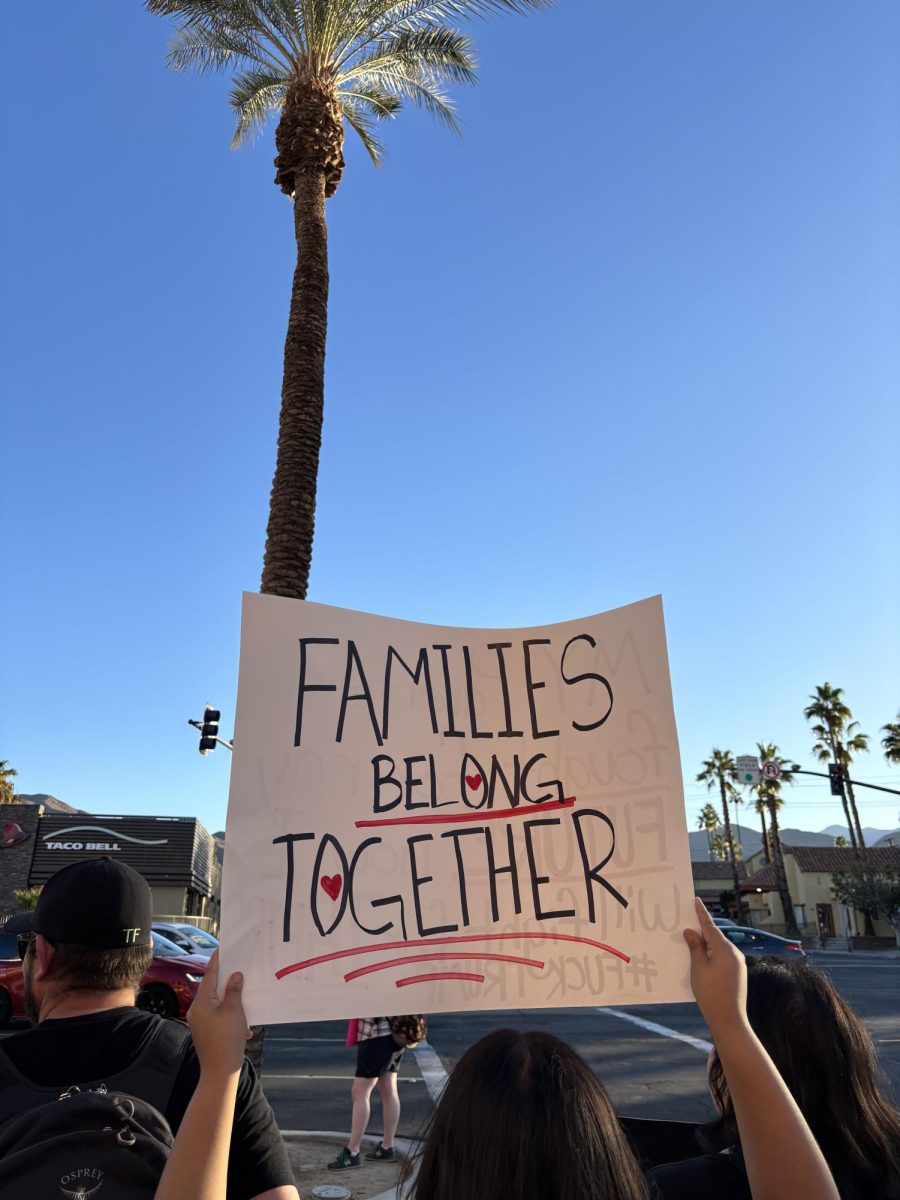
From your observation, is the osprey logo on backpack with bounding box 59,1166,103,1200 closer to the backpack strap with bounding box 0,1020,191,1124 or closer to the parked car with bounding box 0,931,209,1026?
the backpack strap with bounding box 0,1020,191,1124

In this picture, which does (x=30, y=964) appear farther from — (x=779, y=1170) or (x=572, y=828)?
(x=779, y=1170)

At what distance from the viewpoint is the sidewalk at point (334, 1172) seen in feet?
17.9

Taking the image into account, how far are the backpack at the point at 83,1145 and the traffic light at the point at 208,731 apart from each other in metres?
15.7

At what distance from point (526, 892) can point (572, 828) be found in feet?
0.68

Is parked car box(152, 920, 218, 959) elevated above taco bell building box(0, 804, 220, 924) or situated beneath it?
situated beneath

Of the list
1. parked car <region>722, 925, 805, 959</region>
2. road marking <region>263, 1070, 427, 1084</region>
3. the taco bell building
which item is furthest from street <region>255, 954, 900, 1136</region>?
the taco bell building

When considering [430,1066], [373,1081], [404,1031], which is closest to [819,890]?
[430,1066]

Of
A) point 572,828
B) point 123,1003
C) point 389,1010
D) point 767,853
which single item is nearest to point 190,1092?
point 123,1003

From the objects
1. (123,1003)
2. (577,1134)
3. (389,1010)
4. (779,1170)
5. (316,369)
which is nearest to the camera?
(577,1134)

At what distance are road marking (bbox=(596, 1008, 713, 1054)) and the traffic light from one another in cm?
883

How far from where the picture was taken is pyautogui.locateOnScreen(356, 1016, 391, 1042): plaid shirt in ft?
18.9

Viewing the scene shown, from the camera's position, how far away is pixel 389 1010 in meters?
2.07

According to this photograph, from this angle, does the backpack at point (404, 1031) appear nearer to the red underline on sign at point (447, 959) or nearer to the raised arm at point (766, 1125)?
A: the red underline on sign at point (447, 959)

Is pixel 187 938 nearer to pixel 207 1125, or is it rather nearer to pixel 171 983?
pixel 171 983
